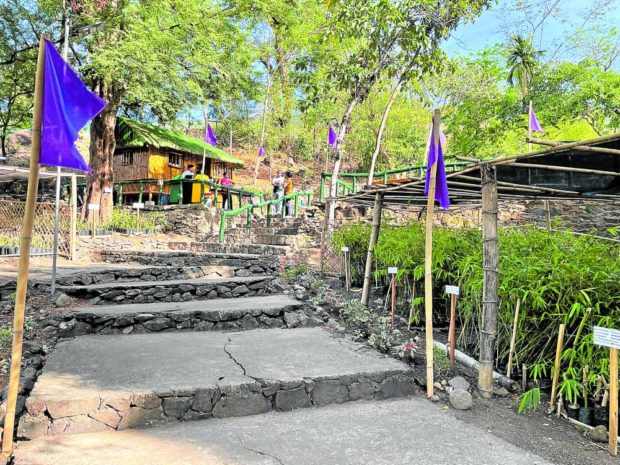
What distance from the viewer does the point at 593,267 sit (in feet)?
10.3

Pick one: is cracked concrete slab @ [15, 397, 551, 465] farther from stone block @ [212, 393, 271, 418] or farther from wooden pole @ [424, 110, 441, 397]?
wooden pole @ [424, 110, 441, 397]

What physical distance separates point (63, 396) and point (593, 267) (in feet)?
12.9

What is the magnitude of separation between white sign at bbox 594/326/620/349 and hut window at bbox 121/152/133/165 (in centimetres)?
1904

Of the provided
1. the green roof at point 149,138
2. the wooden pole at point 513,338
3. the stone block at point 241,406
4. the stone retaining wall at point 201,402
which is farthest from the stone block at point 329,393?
the green roof at point 149,138

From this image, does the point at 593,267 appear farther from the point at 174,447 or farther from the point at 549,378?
the point at 174,447

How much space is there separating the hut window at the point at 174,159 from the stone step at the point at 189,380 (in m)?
16.1

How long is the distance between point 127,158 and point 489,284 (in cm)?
1853

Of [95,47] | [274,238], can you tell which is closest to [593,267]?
[274,238]

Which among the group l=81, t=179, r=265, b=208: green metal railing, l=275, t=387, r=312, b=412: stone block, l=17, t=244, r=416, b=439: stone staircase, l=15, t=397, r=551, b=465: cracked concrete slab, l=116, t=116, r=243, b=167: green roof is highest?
l=116, t=116, r=243, b=167: green roof

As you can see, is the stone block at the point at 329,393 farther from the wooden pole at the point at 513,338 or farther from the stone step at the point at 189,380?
the wooden pole at the point at 513,338

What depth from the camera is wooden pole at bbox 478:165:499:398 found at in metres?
3.32

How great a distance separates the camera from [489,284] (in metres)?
3.37

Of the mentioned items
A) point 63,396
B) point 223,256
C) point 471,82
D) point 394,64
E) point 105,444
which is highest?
point 471,82

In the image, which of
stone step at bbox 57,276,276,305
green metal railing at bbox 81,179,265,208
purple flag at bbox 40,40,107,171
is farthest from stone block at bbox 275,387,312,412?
green metal railing at bbox 81,179,265,208
